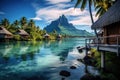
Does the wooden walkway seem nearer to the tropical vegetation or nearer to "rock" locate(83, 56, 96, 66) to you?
"rock" locate(83, 56, 96, 66)

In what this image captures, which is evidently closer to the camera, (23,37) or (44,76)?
(44,76)

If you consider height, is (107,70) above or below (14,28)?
below

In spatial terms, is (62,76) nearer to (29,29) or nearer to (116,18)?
(116,18)

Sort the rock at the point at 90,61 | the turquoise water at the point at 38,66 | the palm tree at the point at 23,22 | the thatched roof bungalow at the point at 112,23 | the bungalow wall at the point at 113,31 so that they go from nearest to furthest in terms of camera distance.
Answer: the thatched roof bungalow at the point at 112,23 < the bungalow wall at the point at 113,31 < the turquoise water at the point at 38,66 < the rock at the point at 90,61 < the palm tree at the point at 23,22

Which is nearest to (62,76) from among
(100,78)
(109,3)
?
(100,78)

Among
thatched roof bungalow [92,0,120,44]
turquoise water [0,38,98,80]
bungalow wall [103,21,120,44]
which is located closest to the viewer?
thatched roof bungalow [92,0,120,44]

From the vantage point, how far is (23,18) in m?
89.1

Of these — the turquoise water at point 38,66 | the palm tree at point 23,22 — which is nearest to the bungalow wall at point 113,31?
the turquoise water at point 38,66

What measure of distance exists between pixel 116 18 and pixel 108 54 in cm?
821

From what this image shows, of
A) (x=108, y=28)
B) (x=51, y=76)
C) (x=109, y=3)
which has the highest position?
(x=109, y=3)

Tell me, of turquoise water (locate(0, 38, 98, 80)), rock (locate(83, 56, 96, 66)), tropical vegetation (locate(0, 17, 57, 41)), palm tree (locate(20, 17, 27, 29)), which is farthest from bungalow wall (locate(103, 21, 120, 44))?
palm tree (locate(20, 17, 27, 29))

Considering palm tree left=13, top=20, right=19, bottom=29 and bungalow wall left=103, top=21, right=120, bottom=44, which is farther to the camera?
palm tree left=13, top=20, right=19, bottom=29

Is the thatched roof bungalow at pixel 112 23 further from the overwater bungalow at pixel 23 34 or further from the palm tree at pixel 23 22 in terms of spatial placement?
the palm tree at pixel 23 22

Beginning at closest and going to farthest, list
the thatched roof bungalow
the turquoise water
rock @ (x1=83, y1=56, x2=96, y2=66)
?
the thatched roof bungalow < the turquoise water < rock @ (x1=83, y1=56, x2=96, y2=66)
